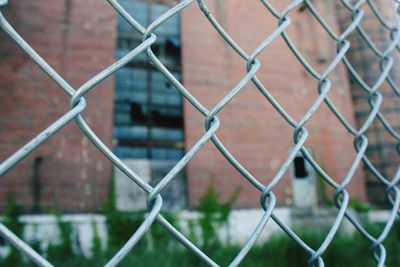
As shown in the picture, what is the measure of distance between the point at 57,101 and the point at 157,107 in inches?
71.9

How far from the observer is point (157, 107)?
5965mm

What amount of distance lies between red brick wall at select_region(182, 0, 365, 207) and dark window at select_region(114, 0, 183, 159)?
275 millimetres

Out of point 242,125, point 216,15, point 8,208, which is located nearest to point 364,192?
point 242,125

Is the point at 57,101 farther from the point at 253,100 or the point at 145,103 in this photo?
the point at 253,100

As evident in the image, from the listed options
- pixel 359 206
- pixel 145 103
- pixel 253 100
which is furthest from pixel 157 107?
pixel 359 206

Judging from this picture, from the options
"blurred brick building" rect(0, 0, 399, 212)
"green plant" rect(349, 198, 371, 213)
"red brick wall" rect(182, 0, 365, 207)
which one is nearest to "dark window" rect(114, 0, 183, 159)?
"blurred brick building" rect(0, 0, 399, 212)

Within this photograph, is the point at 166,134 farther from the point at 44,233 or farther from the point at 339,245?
the point at 339,245

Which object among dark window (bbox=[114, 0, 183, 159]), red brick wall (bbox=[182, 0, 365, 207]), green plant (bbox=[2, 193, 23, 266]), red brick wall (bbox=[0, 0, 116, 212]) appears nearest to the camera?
green plant (bbox=[2, 193, 23, 266])

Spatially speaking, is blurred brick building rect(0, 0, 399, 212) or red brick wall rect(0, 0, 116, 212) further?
blurred brick building rect(0, 0, 399, 212)

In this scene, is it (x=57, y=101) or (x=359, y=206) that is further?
(x=359, y=206)

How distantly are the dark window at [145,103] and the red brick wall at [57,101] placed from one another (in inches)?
11.5

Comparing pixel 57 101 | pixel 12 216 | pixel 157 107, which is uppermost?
pixel 57 101

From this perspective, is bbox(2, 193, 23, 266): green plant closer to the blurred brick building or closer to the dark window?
the blurred brick building

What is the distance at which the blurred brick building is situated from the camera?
4.95 metres
